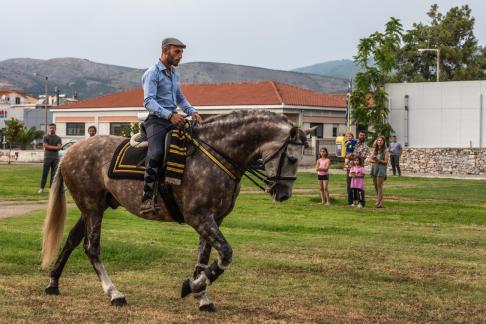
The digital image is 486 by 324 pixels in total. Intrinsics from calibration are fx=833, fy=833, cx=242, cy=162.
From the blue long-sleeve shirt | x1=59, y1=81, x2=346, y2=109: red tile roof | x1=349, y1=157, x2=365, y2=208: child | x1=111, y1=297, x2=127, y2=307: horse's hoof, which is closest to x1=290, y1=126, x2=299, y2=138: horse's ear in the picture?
Answer: the blue long-sleeve shirt

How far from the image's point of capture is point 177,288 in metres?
10.6

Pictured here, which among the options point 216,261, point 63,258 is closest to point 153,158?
point 216,261

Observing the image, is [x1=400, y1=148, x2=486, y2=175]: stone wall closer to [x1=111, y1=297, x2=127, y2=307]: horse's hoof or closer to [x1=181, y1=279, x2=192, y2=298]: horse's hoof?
[x1=181, y1=279, x2=192, y2=298]: horse's hoof

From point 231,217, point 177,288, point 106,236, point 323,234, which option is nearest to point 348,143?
point 231,217

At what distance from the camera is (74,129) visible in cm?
8844

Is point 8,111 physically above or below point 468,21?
below

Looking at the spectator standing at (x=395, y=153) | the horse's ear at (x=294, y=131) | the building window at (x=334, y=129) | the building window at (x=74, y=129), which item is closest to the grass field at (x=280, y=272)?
the horse's ear at (x=294, y=131)

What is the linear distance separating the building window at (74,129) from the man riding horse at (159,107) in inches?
3119

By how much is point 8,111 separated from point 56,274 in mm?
121485

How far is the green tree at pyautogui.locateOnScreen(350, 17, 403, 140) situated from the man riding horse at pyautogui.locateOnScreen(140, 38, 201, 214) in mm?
46390

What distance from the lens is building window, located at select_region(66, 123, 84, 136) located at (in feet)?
288

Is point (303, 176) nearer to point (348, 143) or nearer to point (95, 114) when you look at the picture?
point (348, 143)

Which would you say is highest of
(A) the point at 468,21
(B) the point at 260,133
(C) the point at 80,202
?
(A) the point at 468,21

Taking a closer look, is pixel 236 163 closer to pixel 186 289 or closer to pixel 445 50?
pixel 186 289
